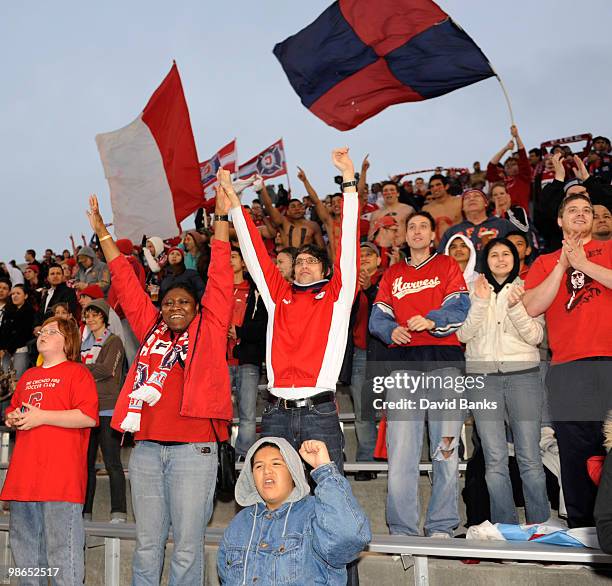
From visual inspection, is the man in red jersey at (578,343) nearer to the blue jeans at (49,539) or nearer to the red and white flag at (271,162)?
the blue jeans at (49,539)

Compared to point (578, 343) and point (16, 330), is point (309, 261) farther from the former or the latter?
point (16, 330)

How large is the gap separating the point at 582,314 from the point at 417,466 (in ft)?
4.53

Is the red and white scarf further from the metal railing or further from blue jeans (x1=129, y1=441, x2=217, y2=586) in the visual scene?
the metal railing

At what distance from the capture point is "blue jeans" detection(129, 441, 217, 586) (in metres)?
4.49

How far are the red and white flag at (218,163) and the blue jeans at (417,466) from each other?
11722 mm

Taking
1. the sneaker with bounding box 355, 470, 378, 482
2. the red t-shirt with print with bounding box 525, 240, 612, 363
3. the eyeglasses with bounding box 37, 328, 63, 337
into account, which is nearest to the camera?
the red t-shirt with print with bounding box 525, 240, 612, 363

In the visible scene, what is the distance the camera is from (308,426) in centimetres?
459

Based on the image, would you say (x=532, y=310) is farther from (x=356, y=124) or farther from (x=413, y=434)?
(x=356, y=124)

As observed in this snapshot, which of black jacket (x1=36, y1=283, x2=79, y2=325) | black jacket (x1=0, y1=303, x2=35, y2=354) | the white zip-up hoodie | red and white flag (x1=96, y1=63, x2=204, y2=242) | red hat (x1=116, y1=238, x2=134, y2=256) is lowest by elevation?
the white zip-up hoodie

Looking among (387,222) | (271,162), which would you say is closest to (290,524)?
(387,222)

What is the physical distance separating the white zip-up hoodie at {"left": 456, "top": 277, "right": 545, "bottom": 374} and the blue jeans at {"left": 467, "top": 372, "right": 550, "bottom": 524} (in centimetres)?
14

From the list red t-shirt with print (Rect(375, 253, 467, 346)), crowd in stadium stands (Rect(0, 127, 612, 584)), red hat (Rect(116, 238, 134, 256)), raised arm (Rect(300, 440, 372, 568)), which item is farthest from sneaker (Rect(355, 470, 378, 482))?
red hat (Rect(116, 238, 134, 256))

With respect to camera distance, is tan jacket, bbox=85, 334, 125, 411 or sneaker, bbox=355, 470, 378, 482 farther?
tan jacket, bbox=85, 334, 125, 411

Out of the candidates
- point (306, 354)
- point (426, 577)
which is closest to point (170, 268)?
point (306, 354)
